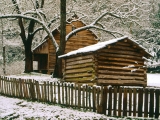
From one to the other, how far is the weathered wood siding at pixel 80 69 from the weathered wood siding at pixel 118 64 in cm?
67

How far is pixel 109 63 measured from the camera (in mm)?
19375

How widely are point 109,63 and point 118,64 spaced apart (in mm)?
1046

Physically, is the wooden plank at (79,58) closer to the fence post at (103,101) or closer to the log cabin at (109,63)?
the log cabin at (109,63)

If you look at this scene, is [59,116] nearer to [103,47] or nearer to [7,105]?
[7,105]

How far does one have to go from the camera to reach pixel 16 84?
53.9 feet

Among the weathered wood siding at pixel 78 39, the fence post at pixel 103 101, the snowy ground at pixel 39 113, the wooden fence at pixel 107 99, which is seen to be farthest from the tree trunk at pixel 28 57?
the fence post at pixel 103 101

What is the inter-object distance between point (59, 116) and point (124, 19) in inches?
733

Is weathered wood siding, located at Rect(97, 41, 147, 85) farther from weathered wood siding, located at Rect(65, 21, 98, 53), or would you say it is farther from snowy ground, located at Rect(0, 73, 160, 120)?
weathered wood siding, located at Rect(65, 21, 98, 53)

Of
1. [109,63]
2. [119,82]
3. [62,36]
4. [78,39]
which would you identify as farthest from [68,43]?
[119,82]

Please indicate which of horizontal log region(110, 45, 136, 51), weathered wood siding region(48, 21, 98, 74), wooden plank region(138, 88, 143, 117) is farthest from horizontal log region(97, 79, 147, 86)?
weathered wood siding region(48, 21, 98, 74)

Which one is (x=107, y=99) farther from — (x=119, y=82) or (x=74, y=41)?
(x=74, y=41)

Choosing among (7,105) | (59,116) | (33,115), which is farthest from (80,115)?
(7,105)

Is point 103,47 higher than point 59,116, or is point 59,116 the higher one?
point 103,47

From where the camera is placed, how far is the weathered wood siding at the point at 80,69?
754 inches
